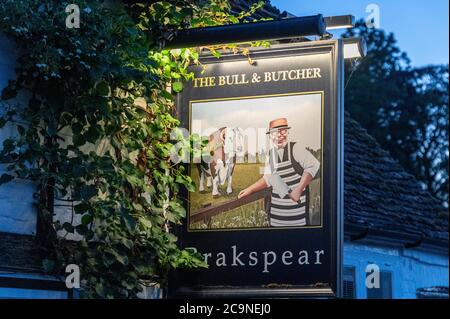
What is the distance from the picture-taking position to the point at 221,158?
873 cm

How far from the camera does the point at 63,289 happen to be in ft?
26.8

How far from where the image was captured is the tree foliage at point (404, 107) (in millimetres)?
37906

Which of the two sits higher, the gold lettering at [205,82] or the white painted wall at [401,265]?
the gold lettering at [205,82]

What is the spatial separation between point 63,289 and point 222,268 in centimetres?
119

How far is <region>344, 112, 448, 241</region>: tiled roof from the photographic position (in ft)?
46.2

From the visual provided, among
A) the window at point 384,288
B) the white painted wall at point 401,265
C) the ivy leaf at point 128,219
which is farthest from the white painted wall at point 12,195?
the window at point 384,288

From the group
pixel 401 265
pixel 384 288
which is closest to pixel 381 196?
pixel 401 265

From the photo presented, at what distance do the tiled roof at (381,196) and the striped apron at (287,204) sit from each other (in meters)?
4.87

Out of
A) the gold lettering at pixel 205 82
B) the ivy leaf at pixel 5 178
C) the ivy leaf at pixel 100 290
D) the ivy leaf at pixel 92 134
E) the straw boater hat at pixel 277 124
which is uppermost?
the gold lettering at pixel 205 82

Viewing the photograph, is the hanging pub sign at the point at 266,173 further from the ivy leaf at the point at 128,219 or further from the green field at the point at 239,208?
the ivy leaf at the point at 128,219

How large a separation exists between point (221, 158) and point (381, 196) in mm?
6570
